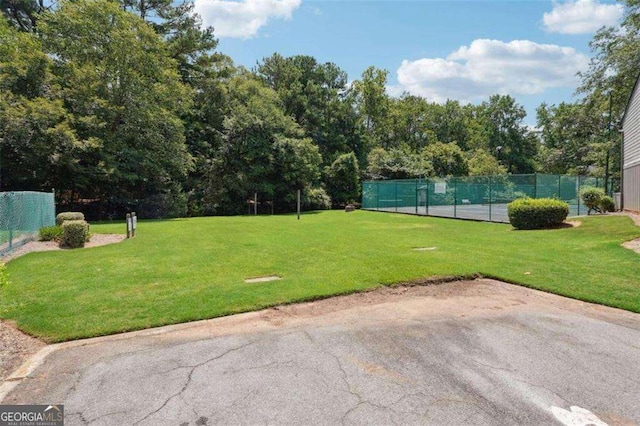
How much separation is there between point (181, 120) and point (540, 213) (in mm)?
22303

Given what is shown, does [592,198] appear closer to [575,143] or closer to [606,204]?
[606,204]

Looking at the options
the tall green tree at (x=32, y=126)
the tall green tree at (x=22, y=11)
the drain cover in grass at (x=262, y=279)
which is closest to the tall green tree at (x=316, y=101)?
the tall green tree at (x=22, y=11)

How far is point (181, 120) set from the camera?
87.1 ft

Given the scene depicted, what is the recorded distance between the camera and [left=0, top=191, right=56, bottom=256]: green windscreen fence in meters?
9.11

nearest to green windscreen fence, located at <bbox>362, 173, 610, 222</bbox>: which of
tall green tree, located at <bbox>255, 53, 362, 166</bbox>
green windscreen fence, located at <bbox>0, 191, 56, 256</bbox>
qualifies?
tall green tree, located at <bbox>255, 53, 362, 166</bbox>

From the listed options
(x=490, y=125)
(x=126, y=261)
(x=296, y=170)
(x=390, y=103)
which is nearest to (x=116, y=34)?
(x=296, y=170)

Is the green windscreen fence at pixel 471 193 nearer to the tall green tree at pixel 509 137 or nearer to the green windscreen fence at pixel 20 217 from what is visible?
the green windscreen fence at pixel 20 217

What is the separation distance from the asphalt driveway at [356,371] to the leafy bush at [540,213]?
9.20 metres

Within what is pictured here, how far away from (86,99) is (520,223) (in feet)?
73.1

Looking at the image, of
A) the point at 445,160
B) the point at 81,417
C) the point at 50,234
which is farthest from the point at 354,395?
the point at 445,160

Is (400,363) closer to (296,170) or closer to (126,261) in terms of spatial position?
(126,261)

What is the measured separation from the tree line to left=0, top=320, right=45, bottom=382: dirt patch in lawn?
1772 centimetres

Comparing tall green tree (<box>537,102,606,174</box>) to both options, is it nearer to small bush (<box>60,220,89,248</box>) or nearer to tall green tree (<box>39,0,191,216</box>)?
tall green tree (<box>39,0,191,216</box>)

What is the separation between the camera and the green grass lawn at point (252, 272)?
16.6 ft
